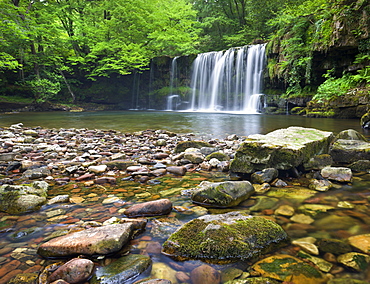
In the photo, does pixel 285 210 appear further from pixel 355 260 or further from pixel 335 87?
pixel 335 87

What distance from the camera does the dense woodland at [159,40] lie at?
11539mm

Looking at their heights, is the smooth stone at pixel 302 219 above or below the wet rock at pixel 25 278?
above

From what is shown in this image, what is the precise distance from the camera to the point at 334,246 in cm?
164

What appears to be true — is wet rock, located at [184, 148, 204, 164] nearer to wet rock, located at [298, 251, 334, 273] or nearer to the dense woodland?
wet rock, located at [298, 251, 334, 273]

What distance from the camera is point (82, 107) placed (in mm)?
23266

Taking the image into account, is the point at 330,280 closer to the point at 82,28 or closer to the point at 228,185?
the point at 228,185

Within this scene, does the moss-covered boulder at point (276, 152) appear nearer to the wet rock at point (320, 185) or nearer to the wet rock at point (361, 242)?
the wet rock at point (320, 185)

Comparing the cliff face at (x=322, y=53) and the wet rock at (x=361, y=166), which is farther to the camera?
the cliff face at (x=322, y=53)

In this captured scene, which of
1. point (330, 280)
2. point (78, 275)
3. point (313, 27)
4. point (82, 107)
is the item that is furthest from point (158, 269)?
point (82, 107)

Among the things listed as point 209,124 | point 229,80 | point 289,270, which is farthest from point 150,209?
point 229,80

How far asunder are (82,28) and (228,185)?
2471 centimetres

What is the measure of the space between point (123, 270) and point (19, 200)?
158 centimetres

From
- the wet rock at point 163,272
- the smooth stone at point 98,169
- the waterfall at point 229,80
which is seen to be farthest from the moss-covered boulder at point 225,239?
the waterfall at point 229,80

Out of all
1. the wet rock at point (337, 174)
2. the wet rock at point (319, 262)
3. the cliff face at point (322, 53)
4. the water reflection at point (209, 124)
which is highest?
the cliff face at point (322, 53)
